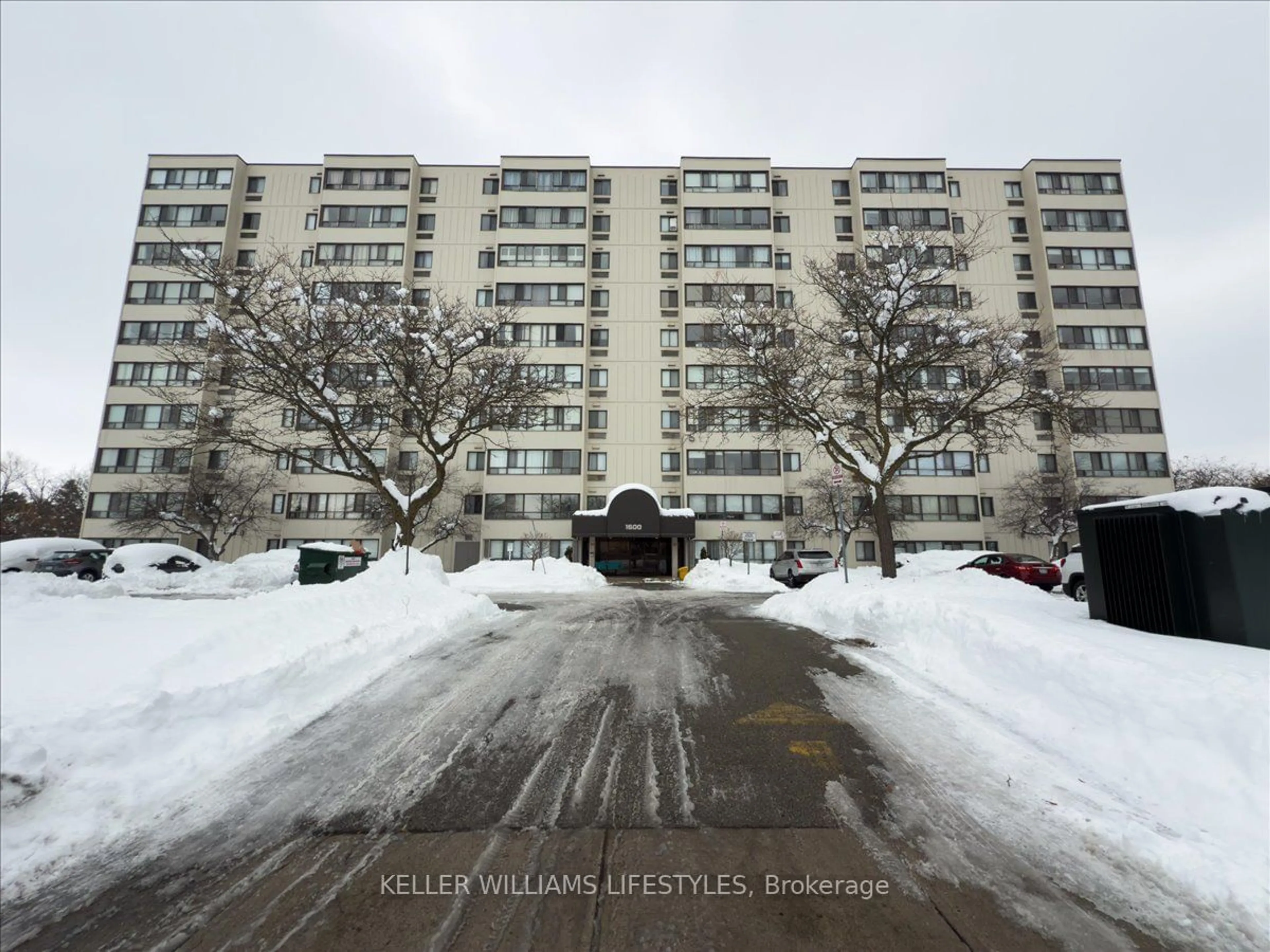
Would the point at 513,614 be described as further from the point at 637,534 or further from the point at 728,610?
the point at 637,534

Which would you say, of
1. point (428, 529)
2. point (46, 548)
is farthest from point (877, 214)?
point (46, 548)

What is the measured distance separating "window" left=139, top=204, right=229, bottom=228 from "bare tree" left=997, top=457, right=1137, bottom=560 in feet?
216

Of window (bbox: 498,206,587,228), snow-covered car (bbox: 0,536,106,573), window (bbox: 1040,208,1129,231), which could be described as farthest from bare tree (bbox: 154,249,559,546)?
window (bbox: 1040,208,1129,231)

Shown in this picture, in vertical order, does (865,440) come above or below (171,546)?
above

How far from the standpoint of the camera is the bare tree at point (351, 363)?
54.6ft

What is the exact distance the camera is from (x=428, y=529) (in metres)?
39.0

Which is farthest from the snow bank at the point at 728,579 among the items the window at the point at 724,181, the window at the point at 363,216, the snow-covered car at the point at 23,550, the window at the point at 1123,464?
the window at the point at 363,216

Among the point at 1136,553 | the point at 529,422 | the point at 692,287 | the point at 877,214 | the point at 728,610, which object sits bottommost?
the point at 728,610

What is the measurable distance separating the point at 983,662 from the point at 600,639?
5.28 metres

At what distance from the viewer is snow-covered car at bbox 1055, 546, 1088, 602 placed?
1310 cm

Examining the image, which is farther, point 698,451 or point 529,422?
point 698,451

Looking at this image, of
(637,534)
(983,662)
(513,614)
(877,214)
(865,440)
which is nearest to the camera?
(983,662)

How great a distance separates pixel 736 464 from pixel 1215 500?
35.6 meters

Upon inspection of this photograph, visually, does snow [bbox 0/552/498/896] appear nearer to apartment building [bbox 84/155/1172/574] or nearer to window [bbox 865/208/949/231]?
apartment building [bbox 84/155/1172/574]
